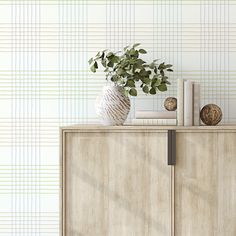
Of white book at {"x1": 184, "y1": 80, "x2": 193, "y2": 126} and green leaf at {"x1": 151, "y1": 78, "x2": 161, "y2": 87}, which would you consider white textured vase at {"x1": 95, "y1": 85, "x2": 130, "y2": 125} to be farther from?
white book at {"x1": 184, "y1": 80, "x2": 193, "y2": 126}

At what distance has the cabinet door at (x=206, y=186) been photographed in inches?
98.9

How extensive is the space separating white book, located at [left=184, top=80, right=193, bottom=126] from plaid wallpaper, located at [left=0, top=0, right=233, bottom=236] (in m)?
0.34

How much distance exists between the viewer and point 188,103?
8.44 ft

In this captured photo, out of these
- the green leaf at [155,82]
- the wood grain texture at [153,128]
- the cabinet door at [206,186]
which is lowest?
the cabinet door at [206,186]

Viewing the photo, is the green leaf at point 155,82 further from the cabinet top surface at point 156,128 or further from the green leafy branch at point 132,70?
the cabinet top surface at point 156,128

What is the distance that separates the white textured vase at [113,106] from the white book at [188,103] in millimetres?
288

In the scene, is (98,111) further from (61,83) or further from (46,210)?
(46,210)

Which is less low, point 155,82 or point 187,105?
point 155,82

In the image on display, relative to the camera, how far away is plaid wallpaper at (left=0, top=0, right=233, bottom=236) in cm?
293

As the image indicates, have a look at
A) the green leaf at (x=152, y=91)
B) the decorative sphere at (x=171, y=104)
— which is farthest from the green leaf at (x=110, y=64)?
the decorative sphere at (x=171, y=104)

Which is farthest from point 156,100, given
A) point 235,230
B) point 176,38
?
point 235,230

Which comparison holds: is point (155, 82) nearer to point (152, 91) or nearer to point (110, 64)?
point (152, 91)

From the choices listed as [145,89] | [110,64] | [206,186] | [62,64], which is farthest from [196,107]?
[62,64]

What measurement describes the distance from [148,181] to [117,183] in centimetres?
15
